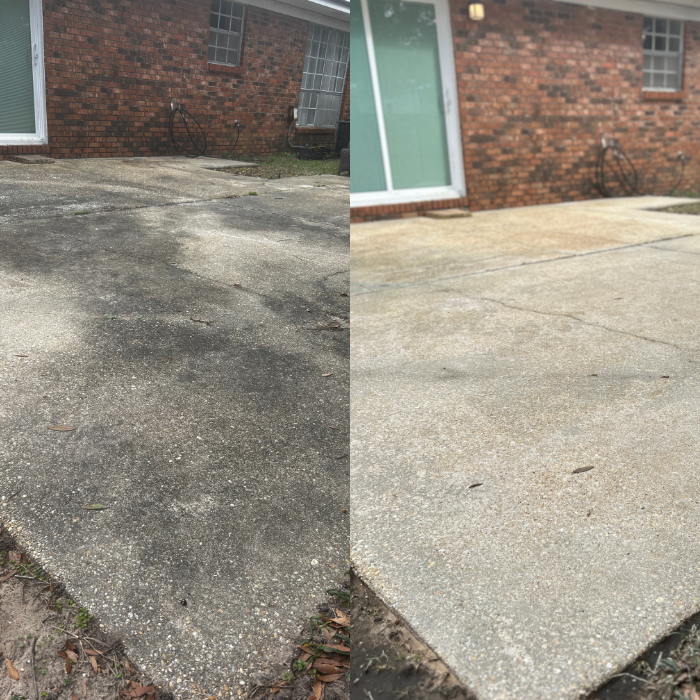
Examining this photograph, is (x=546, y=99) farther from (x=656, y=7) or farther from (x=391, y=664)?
(x=391, y=664)

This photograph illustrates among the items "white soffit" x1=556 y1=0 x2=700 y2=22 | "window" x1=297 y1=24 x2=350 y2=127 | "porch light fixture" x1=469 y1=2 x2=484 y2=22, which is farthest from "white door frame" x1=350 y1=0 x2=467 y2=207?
"window" x1=297 y1=24 x2=350 y2=127

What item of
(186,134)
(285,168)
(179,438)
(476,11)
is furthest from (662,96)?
(179,438)

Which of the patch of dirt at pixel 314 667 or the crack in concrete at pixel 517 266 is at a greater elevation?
the crack in concrete at pixel 517 266

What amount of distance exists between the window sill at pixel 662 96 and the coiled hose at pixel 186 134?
7.27m

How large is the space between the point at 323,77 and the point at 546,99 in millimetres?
6924

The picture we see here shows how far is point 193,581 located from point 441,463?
35.7 inches

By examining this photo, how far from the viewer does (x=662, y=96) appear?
10016 millimetres

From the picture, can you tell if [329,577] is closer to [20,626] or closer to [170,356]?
[20,626]

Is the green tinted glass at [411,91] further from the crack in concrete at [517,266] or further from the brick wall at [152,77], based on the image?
the brick wall at [152,77]

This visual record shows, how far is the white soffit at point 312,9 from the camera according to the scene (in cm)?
1248

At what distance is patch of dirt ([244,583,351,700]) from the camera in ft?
4.67

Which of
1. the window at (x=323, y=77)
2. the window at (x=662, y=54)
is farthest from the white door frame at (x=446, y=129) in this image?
the window at (x=323, y=77)

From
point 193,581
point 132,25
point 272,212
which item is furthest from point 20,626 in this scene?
point 132,25

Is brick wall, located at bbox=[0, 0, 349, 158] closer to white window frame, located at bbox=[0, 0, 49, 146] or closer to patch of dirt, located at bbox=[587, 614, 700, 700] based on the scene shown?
white window frame, located at bbox=[0, 0, 49, 146]
